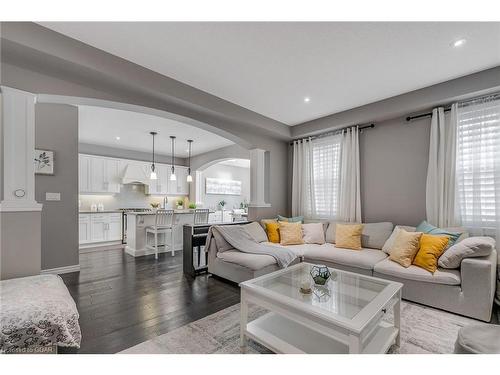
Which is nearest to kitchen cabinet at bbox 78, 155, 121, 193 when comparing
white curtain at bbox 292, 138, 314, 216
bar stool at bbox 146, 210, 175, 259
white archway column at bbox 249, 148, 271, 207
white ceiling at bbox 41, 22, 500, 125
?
bar stool at bbox 146, 210, 175, 259

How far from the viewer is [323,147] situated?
4.62 metres

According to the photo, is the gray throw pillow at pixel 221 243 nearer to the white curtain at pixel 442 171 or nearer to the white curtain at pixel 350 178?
the white curtain at pixel 350 178

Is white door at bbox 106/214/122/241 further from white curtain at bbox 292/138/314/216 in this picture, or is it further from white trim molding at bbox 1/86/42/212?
white curtain at bbox 292/138/314/216

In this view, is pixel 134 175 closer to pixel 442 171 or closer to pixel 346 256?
pixel 346 256

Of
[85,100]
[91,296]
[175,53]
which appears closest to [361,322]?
[175,53]

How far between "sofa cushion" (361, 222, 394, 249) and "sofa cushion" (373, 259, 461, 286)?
0.63m

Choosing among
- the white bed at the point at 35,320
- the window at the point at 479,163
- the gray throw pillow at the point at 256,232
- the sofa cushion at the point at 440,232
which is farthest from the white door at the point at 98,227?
the window at the point at 479,163

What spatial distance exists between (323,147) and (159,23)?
3494 mm

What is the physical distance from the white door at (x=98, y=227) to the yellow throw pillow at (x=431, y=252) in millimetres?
6692

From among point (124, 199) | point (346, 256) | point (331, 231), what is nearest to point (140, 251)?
point (124, 199)

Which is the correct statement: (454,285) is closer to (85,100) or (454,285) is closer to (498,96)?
(498,96)

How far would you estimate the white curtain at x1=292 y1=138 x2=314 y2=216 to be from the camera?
479cm

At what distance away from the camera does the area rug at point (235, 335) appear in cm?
183

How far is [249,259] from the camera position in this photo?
308 centimetres
